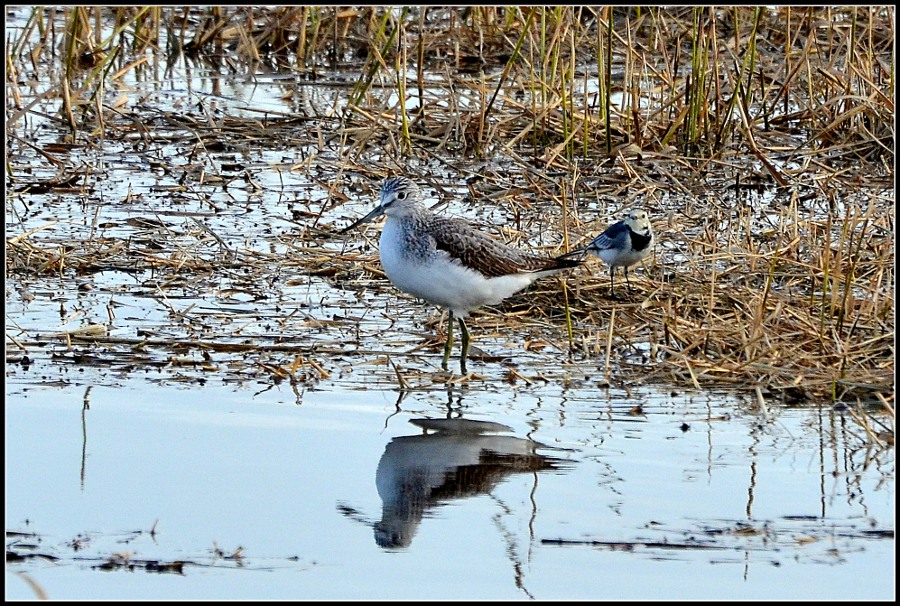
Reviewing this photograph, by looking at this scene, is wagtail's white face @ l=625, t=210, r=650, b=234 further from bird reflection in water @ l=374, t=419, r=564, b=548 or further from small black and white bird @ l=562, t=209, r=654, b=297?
bird reflection in water @ l=374, t=419, r=564, b=548

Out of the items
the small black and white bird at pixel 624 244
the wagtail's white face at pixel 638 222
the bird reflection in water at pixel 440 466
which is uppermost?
the wagtail's white face at pixel 638 222

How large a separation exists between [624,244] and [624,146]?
265 centimetres

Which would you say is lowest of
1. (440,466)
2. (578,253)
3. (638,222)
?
(440,466)

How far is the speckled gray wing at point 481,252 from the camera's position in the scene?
6180 millimetres

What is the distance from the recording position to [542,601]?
12.4 feet

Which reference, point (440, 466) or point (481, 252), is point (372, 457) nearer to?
point (440, 466)

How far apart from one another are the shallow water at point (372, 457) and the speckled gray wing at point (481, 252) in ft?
1.18

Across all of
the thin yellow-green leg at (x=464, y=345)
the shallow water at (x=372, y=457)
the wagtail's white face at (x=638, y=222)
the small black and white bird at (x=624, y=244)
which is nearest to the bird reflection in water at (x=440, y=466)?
the shallow water at (x=372, y=457)

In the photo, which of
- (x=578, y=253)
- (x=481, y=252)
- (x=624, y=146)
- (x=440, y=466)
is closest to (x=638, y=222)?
(x=578, y=253)

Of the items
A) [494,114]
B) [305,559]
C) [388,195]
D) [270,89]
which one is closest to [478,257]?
[388,195]

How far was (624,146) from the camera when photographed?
372 inches

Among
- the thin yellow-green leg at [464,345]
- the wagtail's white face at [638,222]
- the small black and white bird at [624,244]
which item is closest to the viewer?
the thin yellow-green leg at [464,345]

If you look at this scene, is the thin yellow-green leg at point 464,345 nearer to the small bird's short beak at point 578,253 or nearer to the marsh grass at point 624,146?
the marsh grass at point 624,146

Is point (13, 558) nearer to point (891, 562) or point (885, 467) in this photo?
point (891, 562)
